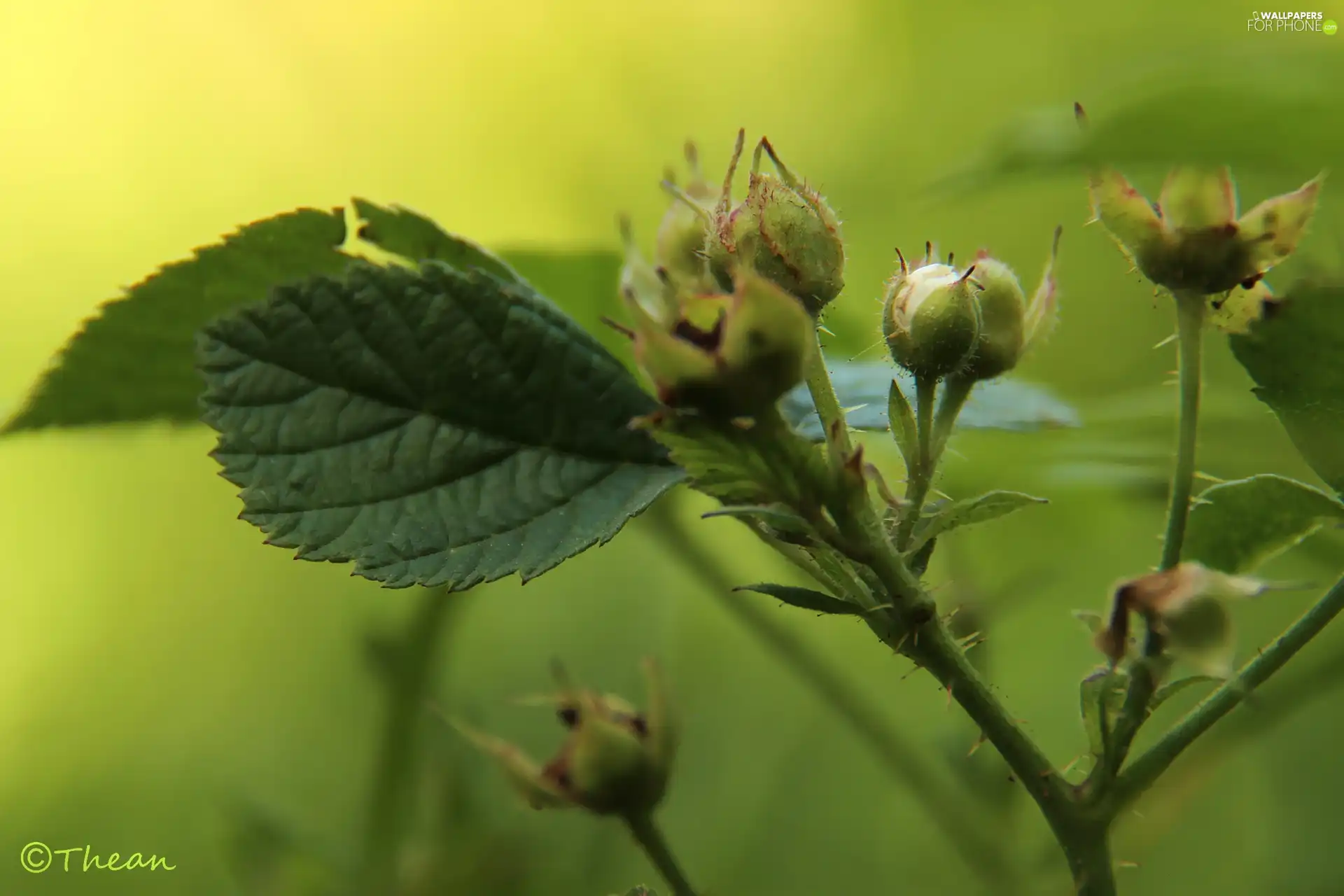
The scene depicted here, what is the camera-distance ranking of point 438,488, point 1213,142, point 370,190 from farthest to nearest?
point 370,190 → point 438,488 → point 1213,142

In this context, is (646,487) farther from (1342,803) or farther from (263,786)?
(263,786)

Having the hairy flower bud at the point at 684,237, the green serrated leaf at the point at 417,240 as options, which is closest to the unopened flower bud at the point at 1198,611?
the hairy flower bud at the point at 684,237

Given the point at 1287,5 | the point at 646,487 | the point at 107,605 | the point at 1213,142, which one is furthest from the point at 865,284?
the point at 1213,142

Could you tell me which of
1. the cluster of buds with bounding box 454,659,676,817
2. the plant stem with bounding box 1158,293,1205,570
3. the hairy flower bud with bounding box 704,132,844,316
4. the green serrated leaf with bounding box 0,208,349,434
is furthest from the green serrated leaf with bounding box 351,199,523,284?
the plant stem with bounding box 1158,293,1205,570

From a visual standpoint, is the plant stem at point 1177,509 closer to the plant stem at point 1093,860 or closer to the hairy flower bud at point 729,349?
the plant stem at point 1093,860

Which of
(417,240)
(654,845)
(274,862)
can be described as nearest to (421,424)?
(417,240)

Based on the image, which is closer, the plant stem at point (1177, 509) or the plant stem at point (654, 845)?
the plant stem at point (1177, 509)
